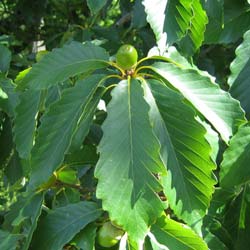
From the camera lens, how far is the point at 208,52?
2.34 m

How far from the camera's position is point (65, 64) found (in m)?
1.23

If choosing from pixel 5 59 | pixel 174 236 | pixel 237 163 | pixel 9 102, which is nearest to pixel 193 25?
pixel 237 163

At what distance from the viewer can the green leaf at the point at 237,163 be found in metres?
1.16

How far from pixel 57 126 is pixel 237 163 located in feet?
1.15

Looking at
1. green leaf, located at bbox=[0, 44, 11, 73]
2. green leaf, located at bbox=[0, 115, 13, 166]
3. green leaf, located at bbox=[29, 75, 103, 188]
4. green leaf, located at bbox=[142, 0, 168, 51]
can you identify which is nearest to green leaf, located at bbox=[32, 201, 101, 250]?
green leaf, located at bbox=[29, 75, 103, 188]

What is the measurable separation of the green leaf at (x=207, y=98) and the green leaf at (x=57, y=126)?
14cm

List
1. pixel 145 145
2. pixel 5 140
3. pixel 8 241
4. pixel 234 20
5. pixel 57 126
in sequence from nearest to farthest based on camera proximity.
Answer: pixel 145 145
pixel 57 126
pixel 8 241
pixel 234 20
pixel 5 140

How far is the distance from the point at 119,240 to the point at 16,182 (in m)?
0.63

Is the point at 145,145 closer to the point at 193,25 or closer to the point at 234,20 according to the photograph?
the point at 193,25

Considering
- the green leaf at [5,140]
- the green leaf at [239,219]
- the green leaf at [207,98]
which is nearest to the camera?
the green leaf at [207,98]

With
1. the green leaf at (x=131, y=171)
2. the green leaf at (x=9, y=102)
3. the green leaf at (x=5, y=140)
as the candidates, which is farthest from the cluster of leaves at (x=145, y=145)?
the green leaf at (x=5, y=140)

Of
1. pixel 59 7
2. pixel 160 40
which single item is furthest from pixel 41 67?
pixel 59 7

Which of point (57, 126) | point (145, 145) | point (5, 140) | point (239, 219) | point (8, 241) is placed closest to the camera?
point (145, 145)

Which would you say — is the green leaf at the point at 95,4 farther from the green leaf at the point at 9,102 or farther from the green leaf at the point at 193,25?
the green leaf at the point at 9,102
